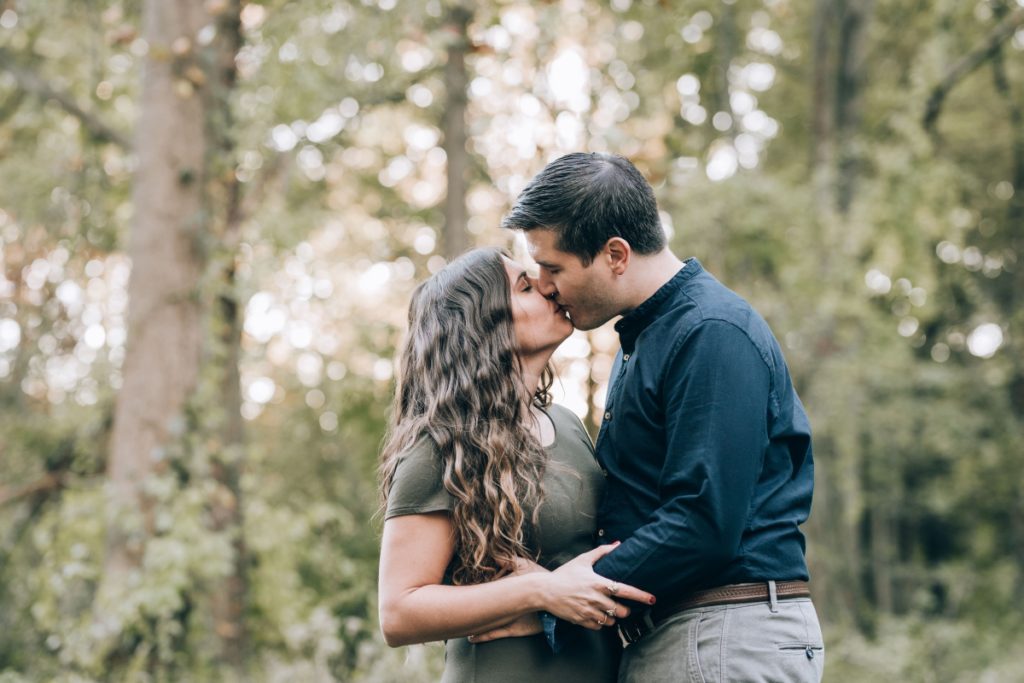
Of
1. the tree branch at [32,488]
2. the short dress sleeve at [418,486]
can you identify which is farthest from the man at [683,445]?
the tree branch at [32,488]

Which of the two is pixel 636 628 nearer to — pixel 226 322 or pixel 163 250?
pixel 163 250

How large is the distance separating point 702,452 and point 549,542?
0.57 m

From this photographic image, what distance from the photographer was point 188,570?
276 inches

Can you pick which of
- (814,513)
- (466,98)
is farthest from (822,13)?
(466,98)

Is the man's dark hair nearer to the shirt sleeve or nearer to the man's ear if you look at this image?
the man's ear

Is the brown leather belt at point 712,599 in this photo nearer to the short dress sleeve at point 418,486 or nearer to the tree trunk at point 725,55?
the short dress sleeve at point 418,486

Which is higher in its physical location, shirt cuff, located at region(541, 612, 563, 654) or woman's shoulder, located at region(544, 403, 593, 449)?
woman's shoulder, located at region(544, 403, 593, 449)

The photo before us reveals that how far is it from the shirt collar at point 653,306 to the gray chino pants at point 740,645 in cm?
74

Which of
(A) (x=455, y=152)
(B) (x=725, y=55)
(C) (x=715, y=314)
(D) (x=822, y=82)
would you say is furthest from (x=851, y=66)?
(C) (x=715, y=314)

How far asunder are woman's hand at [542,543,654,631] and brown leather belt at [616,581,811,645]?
0.13 m

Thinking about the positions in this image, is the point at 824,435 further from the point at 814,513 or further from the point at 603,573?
the point at 603,573

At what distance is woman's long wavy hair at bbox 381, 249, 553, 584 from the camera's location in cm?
272

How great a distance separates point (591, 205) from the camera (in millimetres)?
2781

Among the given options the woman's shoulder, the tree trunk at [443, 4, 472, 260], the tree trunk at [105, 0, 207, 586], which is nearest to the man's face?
the woman's shoulder
